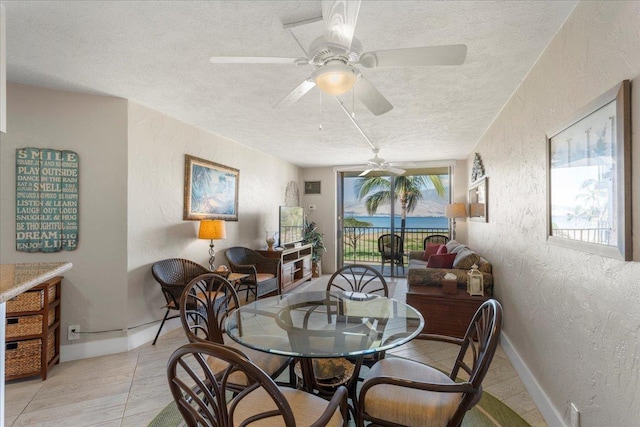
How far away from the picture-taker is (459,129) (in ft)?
12.5

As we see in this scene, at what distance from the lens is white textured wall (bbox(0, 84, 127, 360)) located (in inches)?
101

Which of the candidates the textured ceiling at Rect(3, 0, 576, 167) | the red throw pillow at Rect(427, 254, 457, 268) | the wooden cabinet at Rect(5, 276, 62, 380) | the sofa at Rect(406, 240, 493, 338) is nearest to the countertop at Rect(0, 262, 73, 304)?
the wooden cabinet at Rect(5, 276, 62, 380)

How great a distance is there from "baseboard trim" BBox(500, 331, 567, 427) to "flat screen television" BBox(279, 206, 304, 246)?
3479 mm

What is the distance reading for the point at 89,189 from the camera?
2758 mm

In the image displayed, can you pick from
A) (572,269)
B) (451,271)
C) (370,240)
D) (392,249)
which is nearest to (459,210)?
(392,249)

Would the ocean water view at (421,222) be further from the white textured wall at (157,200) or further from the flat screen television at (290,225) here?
the white textured wall at (157,200)

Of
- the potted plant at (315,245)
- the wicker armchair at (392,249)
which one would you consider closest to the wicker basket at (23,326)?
the potted plant at (315,245)

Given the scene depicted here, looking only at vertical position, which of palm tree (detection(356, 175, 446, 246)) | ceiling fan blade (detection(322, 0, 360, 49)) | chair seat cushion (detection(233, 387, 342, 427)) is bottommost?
chair seat cushion (detection(233, 387, 342, 427))

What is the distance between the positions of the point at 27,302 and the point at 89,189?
1.02 metres

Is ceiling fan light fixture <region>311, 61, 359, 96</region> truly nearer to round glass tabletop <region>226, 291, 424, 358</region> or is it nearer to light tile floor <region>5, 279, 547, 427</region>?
round glass tabletop <region>226, 291, 424, 358</region>

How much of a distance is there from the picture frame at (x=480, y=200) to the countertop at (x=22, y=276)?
405cm

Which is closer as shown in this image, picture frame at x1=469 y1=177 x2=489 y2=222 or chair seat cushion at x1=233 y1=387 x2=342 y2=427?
chair seat cushion at x1=233 y1=387 x2=342 y2=427

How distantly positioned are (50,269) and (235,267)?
262cm

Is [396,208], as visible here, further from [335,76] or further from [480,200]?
[335,76]
